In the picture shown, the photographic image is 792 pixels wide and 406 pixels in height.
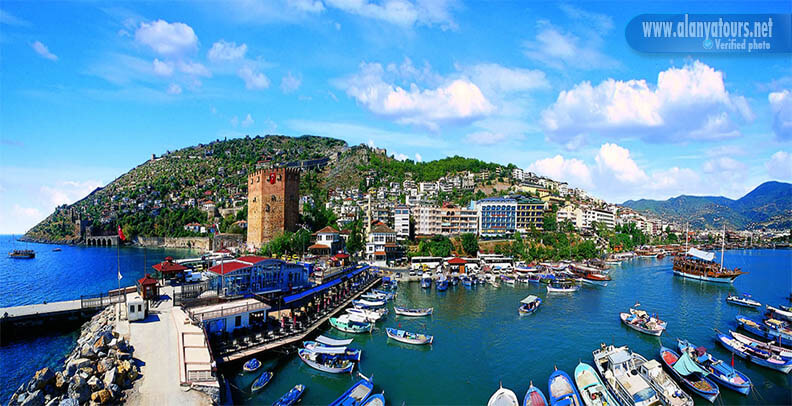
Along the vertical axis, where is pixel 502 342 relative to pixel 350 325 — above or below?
below

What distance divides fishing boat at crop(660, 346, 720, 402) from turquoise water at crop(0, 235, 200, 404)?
3002 centimetres

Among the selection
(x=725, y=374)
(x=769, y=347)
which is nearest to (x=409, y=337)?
(x=725, y=374)

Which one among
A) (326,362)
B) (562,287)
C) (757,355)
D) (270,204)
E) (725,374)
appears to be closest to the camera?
(725,374)

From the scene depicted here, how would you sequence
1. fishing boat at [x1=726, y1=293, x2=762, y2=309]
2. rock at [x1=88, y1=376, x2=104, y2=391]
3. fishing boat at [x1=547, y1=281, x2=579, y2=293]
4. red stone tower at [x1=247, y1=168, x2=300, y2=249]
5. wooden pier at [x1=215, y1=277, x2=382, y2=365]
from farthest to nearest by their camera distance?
red stone tower at [x1=247, y1=168, x2=300, y2=249] < fishing boat at [x1=547, y1=281, x2=579, y2=293] < fishing boat at [x1=726, y1=293, x2=762, y2=309] < wooden pier at [x1=215, y1=277, x2=382, y2=365] < rock at [x1=88, y1=376, x2=104, y2=391]

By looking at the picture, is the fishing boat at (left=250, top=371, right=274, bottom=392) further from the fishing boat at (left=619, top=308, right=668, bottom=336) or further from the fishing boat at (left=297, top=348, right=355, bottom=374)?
the fishing boat at (left=619, top=308, right=668, bottom=336)

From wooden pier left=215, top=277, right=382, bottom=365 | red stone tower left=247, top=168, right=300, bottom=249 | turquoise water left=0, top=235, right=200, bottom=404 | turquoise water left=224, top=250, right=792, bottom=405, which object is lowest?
turquoise water left=224, top=250, right=792, bottom=405

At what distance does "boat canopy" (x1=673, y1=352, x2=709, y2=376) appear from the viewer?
58.8 feet

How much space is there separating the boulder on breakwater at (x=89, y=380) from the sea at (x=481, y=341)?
4.25m

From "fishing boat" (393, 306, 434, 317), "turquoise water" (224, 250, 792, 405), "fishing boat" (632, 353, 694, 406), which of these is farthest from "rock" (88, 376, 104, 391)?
"fishing boat" (632, 353, 694, 406)

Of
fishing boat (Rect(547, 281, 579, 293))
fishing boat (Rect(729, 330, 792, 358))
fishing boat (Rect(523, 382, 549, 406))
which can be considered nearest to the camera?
fishing boat (Rect(523, 382, 549, 406))

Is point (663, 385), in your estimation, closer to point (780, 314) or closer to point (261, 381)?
point (261, 381)

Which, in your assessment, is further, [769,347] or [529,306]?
[529,306]

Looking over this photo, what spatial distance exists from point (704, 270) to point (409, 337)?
4645 centimetres

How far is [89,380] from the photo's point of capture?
13.2 meters
